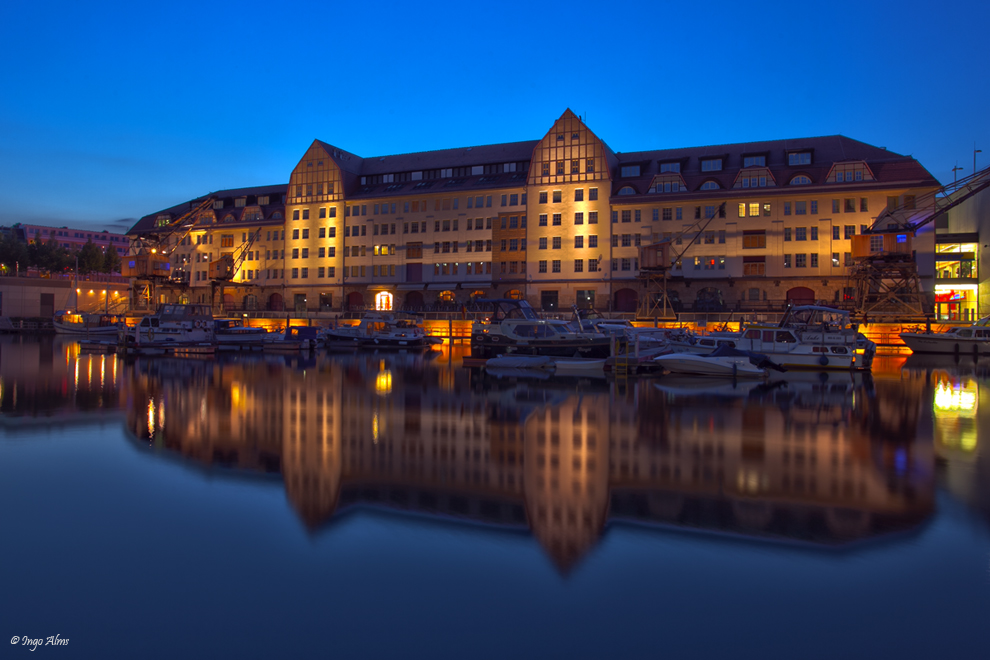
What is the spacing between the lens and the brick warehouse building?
191 feet

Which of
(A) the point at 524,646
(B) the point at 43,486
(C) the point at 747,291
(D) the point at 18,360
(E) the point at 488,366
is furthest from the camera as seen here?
(C) the point at 747,291

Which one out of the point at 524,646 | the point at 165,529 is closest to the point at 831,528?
the point at 524,646

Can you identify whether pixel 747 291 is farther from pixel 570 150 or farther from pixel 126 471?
pixel 126 471

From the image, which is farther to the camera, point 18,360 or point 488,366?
point 18,360

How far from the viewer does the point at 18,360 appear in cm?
3466

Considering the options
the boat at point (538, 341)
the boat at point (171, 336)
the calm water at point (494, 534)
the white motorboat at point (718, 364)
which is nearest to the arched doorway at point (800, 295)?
the boat at point (538, 341)

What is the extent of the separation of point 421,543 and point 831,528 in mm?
5201

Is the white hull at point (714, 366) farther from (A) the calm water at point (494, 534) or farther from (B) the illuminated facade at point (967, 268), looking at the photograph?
(B) the illuminated facade at point (967, 268)

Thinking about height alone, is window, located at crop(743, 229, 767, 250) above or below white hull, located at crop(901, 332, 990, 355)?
above

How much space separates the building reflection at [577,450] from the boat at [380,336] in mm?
25056

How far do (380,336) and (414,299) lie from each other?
2186 cm

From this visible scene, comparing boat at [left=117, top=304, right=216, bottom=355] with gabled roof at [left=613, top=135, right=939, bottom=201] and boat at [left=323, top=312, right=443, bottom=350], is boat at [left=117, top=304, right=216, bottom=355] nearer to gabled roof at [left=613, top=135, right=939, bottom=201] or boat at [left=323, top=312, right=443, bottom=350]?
boat at [left=323, top=312, right=443, bottom=350]

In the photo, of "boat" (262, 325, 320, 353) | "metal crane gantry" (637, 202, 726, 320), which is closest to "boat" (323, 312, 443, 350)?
"boat" (262, 325, 320, 353)

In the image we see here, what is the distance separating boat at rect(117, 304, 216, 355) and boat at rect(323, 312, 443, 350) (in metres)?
10.2
